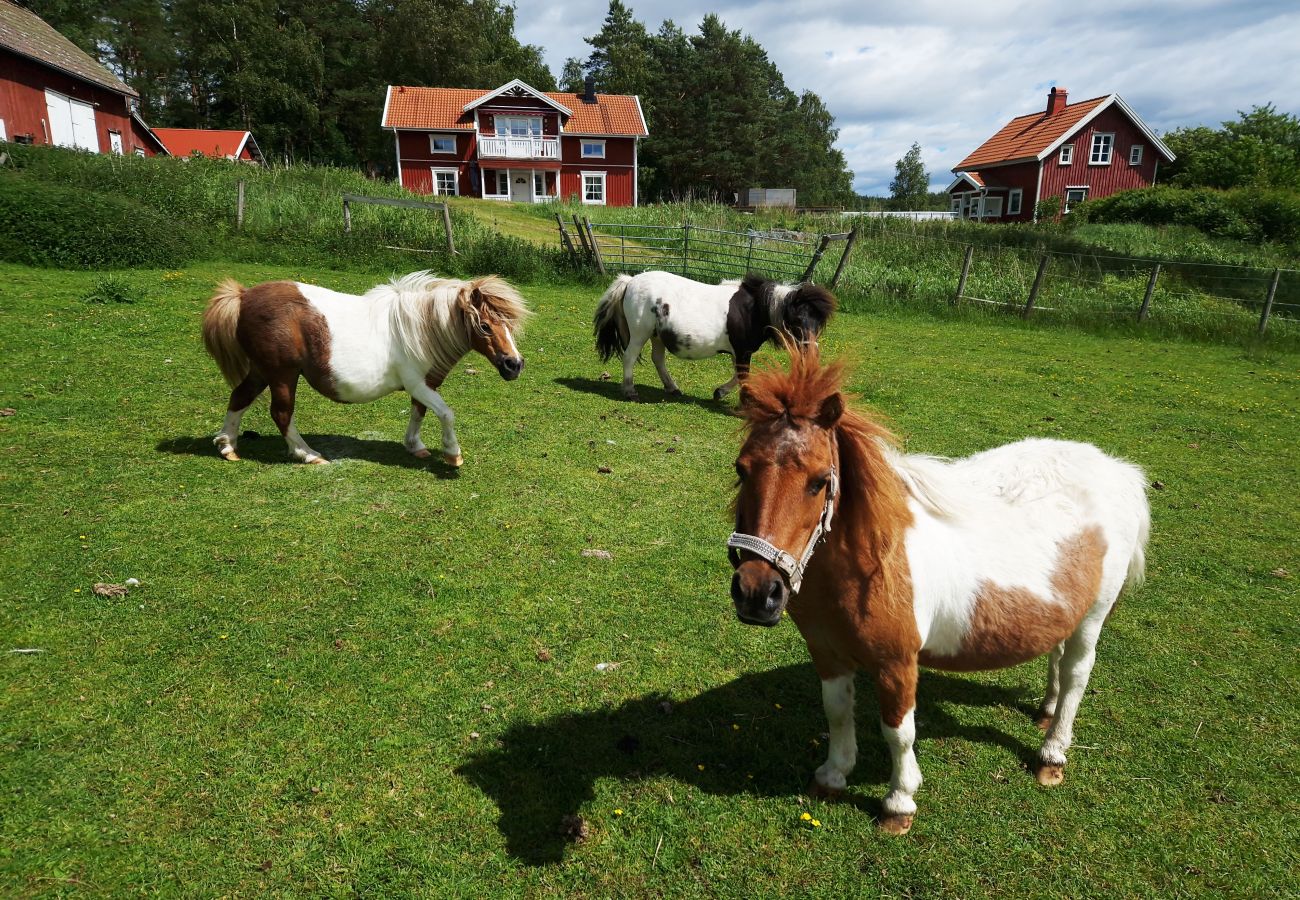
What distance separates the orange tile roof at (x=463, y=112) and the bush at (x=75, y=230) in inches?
1259

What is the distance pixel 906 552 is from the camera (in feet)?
9.34

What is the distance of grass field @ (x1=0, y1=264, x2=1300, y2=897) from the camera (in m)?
2.88

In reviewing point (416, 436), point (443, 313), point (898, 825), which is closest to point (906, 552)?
point (898, 825)

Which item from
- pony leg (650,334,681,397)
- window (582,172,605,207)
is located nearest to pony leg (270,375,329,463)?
pony leg (650,334,681,397)

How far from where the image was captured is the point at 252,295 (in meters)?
6.41

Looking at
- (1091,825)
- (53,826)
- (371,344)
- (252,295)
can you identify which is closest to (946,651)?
(1091,825)

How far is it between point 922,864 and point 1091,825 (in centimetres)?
91

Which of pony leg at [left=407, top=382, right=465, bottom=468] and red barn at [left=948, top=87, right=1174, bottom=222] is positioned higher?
red barn at [left=948, top=87, right=1174, bottom=222]

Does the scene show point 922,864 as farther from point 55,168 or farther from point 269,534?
point 55,168

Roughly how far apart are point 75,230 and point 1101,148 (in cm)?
5143

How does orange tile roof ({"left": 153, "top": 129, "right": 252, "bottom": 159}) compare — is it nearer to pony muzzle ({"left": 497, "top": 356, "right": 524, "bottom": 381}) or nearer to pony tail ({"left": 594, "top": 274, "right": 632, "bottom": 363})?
pony tail ({"left": 594, "top": 274, "right": 632, "bottom": 363})

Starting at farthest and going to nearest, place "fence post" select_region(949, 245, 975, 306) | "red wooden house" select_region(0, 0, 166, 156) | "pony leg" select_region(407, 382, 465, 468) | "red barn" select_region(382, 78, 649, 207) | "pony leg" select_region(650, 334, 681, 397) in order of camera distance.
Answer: "red barn" select_region(382, 78, 649, 207), "red wooden house" select_region(0, 0, 166, 156), "fence post" select_region(949, 245, 975, 306), "pony leg" select_region(650, 334, 681, 397), "pony leg" select_region(407, 382, 465, 468)

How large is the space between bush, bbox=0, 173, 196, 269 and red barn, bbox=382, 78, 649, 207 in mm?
30600

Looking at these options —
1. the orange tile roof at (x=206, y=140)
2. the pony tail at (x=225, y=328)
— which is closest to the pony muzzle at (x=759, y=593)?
the pony tail at (x=225, y=328)
